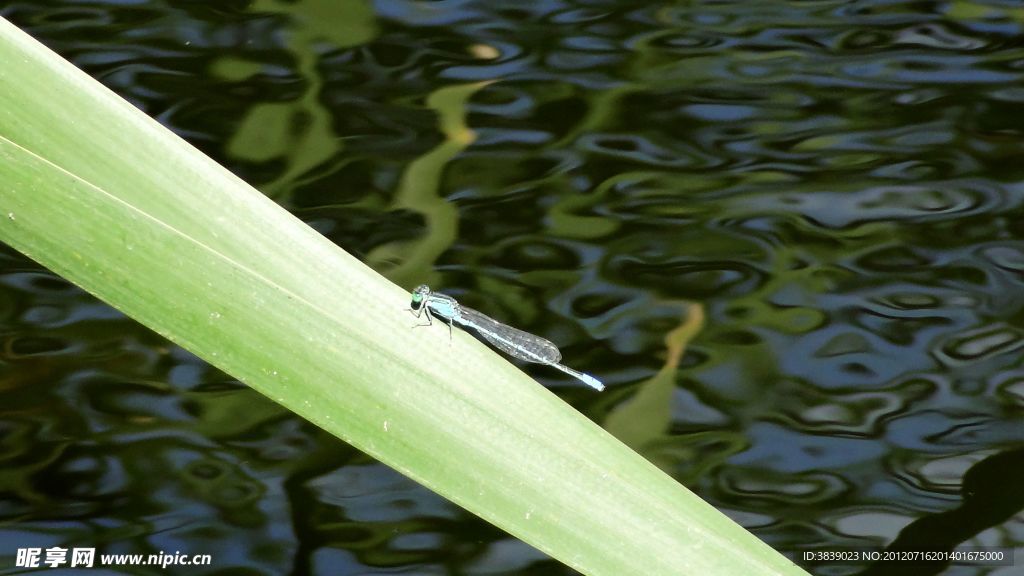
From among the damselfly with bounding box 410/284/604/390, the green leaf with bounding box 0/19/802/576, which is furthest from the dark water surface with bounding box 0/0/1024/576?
the green leaf with bounding box 0/19/802/576

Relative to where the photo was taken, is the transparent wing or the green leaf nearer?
the green leaf

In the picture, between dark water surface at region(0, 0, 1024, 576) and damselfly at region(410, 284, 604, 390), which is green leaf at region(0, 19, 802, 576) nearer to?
damselfly at region(410, 284, 604, 390)

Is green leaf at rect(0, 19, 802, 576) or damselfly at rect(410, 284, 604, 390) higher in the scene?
green leaf at rect(0, 19, 802, 576)

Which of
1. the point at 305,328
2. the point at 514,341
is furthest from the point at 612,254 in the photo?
the point at 305,328

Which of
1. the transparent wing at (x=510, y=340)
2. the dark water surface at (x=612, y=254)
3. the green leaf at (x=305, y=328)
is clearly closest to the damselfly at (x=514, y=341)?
the transparent wing at (x=510, y=340)

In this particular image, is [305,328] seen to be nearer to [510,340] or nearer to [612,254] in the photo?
[510,340]

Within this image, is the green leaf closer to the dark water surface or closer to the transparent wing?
the transparent wing

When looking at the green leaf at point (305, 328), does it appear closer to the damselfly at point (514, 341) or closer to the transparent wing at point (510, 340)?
the damselfly at point (514, 341)
